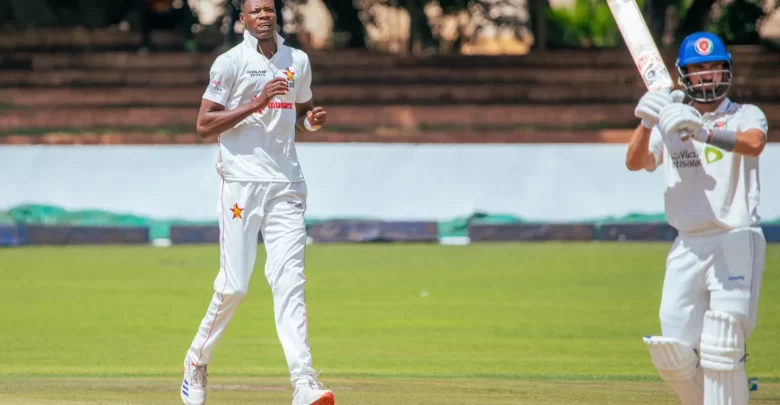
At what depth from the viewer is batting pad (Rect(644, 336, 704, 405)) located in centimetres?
602

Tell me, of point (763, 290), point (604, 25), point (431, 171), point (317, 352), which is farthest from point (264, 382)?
point (604, 25)

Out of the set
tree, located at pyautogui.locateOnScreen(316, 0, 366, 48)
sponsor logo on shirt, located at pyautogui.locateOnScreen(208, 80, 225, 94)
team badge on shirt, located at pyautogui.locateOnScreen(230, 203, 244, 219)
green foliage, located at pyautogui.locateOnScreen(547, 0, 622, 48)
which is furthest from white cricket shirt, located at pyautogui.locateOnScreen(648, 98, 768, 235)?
green foliage, located at pyautogui.locateOnScreen(547, 0, 622, 48)

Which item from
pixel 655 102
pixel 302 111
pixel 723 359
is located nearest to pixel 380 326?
pixel 302 111

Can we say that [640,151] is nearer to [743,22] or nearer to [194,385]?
[194,385]

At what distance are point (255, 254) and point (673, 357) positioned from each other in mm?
2105

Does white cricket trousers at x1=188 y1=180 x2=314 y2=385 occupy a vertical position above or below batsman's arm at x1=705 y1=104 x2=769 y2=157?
below

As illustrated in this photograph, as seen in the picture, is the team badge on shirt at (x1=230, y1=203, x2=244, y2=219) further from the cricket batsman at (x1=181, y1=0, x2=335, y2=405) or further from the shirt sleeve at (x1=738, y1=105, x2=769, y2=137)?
the shirt sleeve at (x1=738, y1=105, x2=769, y2=137)

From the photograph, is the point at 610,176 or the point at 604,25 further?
the point at 604,25

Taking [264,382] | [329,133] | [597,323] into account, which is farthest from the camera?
[329,133]

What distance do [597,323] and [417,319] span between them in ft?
5.01

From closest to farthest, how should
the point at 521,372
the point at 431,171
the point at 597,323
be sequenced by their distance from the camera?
the point at 521,372, the point at 597,323, the point at 431,171

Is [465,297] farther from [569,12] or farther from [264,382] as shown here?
[569,12]

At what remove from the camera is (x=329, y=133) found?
25.6 metres

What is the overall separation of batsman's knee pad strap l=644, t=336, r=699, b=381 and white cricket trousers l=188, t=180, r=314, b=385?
1.70m
